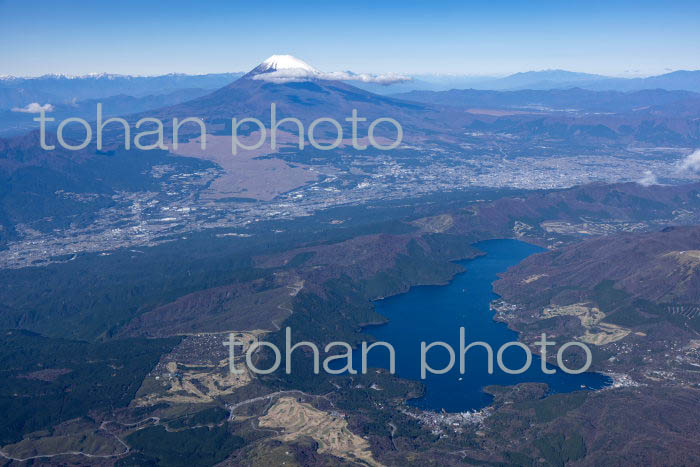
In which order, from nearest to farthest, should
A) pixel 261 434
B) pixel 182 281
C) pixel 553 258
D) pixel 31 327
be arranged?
1. pixel 261 434
2. pixel 31 327
3. pixel 182 281
4. pixel 553 258

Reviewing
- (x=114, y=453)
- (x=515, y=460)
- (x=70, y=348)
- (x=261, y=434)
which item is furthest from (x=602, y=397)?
(x=70, y=348)

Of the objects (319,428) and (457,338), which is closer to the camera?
(319,428)

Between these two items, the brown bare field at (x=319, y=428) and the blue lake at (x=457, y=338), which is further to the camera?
the blue lake at (x=457, y=338)

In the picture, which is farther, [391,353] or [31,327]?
[31,327]

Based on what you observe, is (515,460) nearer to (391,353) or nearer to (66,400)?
(391,353)

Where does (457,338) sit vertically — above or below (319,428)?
above

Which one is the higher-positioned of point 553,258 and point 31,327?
point 553,258

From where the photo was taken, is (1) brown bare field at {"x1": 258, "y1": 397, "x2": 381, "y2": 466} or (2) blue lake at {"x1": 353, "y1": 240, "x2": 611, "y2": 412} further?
(2) blue lake at {"x1": 353, "y1": 240, "x2": 611, "y2": 412}

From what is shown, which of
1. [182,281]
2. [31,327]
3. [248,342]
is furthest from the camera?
[182,281]
